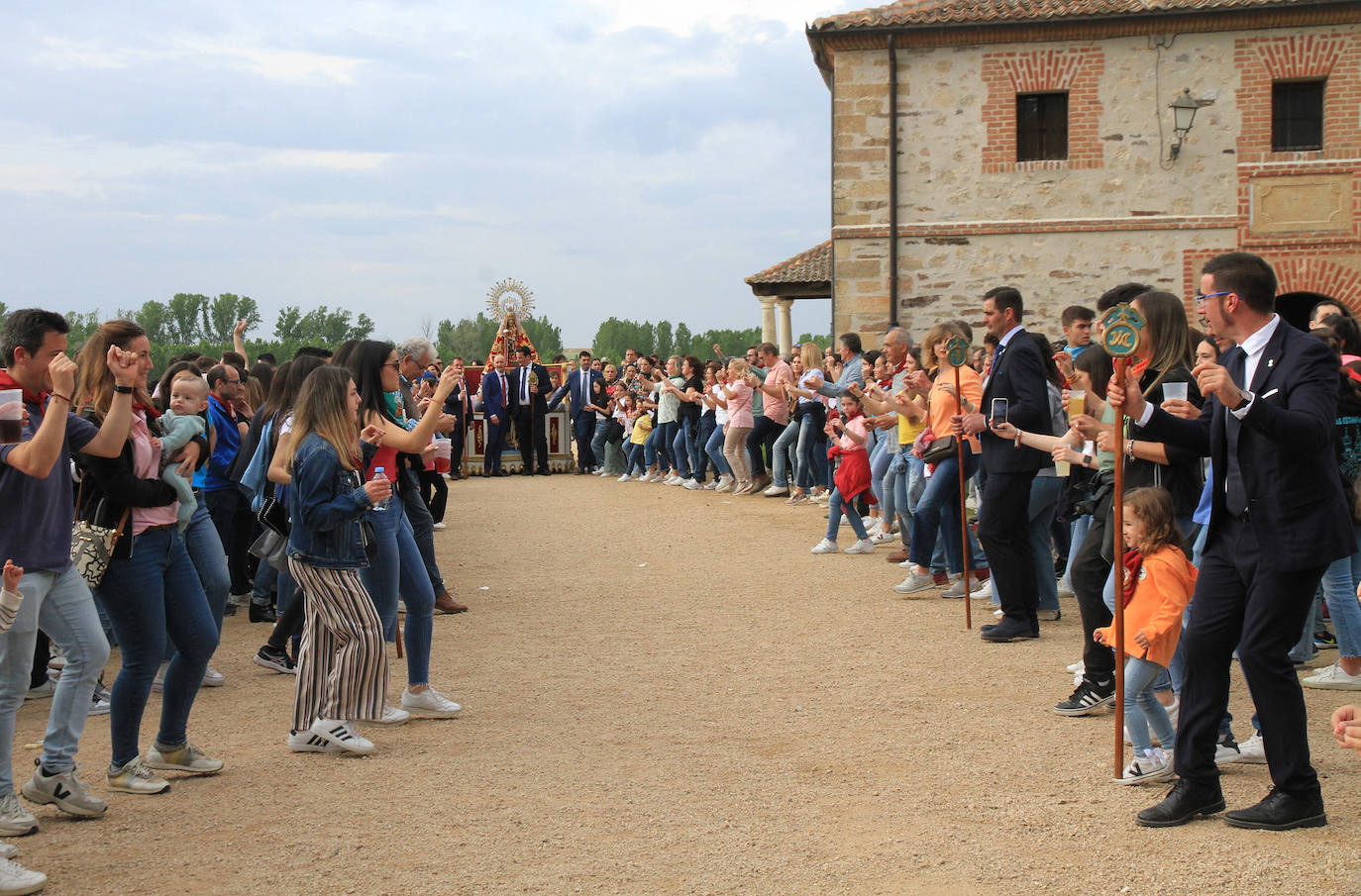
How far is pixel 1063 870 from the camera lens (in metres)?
4.06

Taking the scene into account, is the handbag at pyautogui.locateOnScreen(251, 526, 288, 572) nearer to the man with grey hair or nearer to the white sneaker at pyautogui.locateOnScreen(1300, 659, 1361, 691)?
the man with grey hair

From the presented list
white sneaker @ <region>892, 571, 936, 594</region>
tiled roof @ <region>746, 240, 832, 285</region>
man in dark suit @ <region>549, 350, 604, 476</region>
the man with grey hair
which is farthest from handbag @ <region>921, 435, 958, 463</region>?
tiled roof @ <region>746, 240, 832, 285</region>

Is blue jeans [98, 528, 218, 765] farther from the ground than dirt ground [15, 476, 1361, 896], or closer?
farther from the ground

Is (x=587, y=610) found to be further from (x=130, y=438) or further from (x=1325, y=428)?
(x=1325, y=428)

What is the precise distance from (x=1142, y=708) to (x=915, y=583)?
4.45 metres

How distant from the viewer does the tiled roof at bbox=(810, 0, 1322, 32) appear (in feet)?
61.8

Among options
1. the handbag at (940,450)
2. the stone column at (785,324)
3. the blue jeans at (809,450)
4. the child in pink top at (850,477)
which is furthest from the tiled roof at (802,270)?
the handbag at (940,450)

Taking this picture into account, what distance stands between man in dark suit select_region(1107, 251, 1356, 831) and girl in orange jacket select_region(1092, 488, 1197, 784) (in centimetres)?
32

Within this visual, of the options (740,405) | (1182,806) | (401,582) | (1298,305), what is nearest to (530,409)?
(740,405)

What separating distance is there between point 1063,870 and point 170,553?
3674 mm

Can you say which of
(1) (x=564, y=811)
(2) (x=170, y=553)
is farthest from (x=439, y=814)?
(2) (x=170, y=553)

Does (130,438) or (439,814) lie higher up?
(130,438)

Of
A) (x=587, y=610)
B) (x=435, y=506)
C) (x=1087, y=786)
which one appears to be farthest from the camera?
(x=435, y=506)

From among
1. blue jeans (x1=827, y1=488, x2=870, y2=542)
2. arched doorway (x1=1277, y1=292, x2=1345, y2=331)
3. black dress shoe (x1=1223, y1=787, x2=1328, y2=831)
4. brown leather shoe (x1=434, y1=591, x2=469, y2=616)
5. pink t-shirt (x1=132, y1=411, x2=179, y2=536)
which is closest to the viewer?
black dress shoe (x1=1223, y1=787, x2=1328, y2=831)
